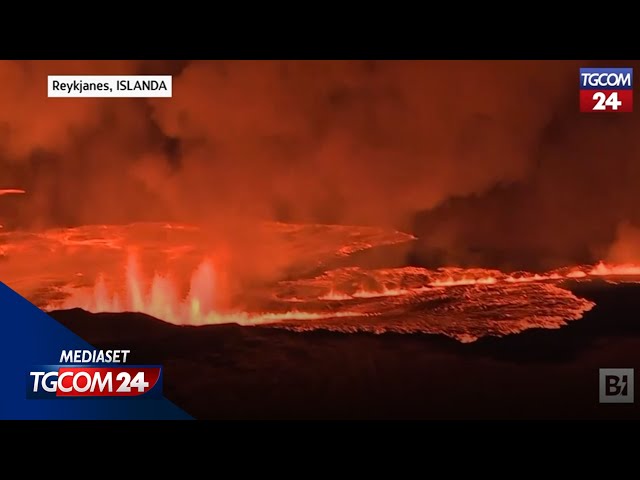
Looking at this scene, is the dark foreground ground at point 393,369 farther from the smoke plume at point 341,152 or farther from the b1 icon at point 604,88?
the b1 icon at point 604,88

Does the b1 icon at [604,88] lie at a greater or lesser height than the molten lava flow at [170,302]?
greater

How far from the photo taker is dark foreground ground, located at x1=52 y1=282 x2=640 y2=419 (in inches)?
153

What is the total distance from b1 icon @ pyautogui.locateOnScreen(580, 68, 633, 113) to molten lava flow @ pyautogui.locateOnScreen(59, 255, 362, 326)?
1.75m

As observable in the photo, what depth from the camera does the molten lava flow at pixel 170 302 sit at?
3.91 meters

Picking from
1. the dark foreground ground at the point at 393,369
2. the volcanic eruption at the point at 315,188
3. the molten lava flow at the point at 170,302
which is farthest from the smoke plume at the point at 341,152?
the dark foreground ground at the point at 393,369

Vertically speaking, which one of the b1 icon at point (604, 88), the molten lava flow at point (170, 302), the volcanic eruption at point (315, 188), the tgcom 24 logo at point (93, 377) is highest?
the b1 icon at point (604, 88)

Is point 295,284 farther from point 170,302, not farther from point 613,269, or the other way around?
point 613,269

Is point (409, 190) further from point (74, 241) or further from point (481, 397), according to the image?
point (74, 241)

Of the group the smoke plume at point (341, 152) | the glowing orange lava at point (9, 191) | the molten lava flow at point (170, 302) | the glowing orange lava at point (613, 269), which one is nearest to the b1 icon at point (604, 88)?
the smoke plume at point (341, 152)

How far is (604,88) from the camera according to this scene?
386cm

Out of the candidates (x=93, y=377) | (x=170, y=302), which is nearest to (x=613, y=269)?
(x=170, y=302)

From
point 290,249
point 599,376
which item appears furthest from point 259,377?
point 599,376

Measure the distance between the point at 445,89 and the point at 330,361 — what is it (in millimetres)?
1647

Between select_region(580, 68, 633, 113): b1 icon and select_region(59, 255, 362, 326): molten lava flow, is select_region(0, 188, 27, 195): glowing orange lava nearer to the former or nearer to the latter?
select_region(59, 255, 362, 326): molten lava flow
